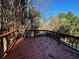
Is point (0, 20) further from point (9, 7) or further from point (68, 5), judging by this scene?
point (68, 5)

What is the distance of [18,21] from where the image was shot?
11539 mm

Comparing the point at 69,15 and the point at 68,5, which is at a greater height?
the point at 68,5

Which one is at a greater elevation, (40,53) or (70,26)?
(70,26)

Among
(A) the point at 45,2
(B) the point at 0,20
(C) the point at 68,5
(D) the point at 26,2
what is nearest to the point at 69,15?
(A) the point at 45,2

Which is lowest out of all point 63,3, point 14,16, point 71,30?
point 71,30

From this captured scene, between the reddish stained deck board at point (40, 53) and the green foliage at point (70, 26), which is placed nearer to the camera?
the reddish stained deck board at point (40, 53)

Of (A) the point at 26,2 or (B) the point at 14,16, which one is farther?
(A) the point at 26,2

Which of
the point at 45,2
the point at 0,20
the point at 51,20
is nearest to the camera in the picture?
the point at 0,20

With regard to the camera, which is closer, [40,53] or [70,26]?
[40,53]

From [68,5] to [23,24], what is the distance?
27684mm

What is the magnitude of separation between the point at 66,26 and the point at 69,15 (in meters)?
3.67

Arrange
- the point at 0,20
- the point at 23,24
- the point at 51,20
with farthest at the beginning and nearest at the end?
the point at 51,20 < the point at 23,24 < the point at 0,20

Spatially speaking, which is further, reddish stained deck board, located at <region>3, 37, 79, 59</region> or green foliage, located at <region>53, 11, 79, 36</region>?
green foliage, located at <region>53, 11, 79, 36</region>

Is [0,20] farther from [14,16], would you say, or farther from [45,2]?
[45,2]
